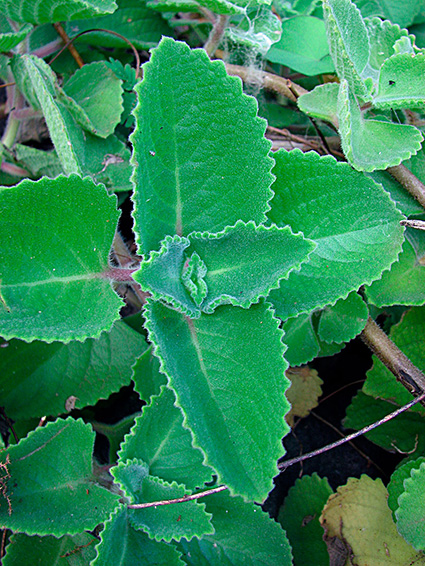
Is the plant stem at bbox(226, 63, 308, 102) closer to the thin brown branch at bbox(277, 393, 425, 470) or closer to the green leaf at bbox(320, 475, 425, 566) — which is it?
the thin brown branch at bbox(277, 393, 425, 470)

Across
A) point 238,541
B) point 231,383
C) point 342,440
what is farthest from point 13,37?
point 238,541

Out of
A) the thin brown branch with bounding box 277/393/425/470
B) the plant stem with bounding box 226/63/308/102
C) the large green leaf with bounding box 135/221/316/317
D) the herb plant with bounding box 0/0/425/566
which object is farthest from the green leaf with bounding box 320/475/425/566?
the plant stem with bounding box 226/63/308/102

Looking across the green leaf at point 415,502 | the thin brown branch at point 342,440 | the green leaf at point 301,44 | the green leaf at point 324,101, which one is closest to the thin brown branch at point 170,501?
the thin brown branch at point 342,440

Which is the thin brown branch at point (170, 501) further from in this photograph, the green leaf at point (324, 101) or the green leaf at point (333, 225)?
the green leaf at point (324, 101)

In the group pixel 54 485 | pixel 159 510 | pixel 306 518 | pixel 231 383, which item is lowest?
pixel 306 518

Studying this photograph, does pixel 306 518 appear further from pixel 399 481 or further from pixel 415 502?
pixel 415 502

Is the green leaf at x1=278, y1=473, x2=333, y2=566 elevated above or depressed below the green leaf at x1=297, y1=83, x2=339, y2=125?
below

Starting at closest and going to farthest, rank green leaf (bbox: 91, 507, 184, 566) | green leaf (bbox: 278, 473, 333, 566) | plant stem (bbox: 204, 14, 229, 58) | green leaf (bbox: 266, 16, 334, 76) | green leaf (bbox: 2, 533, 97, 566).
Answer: green leaf (bbox: 91, 507, 184, 566)
green leaf (bbox: 2, 533, 97, 566)
green leaf (bbox: 278, 473, 333, 566)
plant stem (bbox: 204, 14, 229, 58)
green leaf (bbox: 266, 16, 334, 76)
